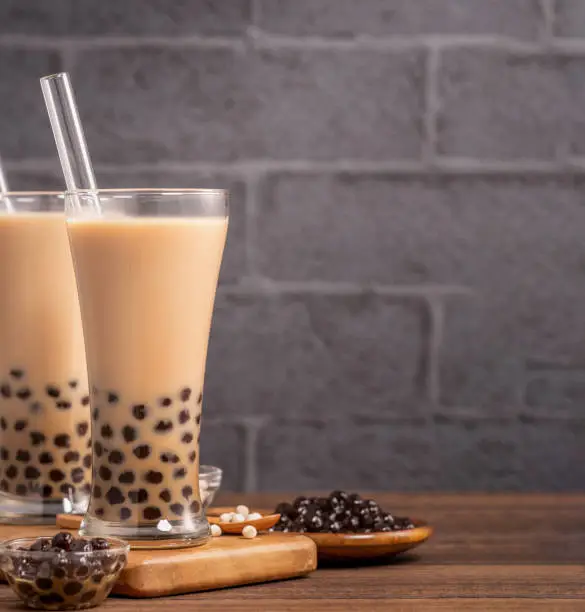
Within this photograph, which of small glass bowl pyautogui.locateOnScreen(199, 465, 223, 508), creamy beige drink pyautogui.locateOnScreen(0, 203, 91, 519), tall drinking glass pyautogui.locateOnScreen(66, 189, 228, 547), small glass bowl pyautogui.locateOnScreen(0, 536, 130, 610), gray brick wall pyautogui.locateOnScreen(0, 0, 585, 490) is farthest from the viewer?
gray brick wall pyautogui.locateOnScreen(0, 0, 585, 490)

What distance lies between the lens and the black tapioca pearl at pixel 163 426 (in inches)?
39.7

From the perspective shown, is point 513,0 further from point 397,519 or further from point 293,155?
point 397,519

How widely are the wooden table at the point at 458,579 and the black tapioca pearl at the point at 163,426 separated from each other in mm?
137

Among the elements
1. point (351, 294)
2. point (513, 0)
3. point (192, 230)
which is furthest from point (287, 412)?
point (192, 230)

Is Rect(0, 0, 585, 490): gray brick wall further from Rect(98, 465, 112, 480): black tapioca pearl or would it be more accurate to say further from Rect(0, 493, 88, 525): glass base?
Rect(98, 465, 112, 480): black tapioca pearl

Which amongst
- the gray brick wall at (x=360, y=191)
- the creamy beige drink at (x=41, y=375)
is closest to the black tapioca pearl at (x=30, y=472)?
the creamy beige drink at (x=41, y=375)

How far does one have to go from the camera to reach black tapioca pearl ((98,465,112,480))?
1006mm

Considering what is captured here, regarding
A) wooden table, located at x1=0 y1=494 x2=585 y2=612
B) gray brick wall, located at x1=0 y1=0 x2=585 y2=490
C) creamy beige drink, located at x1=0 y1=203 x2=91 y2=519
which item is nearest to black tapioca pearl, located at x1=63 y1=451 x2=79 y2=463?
→ creamy beige drink, located at x1=0 y1=203 x2=91 y2=519

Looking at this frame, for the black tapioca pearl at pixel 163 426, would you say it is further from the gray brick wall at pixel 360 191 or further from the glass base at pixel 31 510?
the gray brick wall at pixel 360 191

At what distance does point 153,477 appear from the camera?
1.01 meters

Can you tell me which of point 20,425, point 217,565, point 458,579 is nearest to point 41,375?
A: point 20,425

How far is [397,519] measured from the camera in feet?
3.69

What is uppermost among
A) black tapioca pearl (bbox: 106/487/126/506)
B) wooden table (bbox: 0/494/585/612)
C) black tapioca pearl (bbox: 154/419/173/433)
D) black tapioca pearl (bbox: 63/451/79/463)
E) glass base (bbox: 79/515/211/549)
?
black tapioca pearl (bbox: 154/419/173/433)

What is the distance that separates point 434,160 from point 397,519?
1.14 metres
